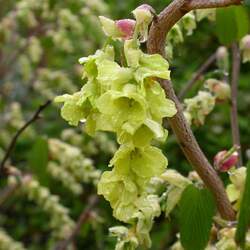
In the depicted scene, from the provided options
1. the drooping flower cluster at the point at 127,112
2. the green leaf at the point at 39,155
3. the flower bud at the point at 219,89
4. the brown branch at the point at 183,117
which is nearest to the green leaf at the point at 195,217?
the brown branch at the point at 183,117

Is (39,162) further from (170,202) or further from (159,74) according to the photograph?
(159,74)

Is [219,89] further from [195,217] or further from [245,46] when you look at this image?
[195,217]

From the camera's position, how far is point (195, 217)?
3.12ft

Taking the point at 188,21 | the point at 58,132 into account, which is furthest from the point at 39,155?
the point at 58,132

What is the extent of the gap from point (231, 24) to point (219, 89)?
0.41ft

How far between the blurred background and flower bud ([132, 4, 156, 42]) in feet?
2.42

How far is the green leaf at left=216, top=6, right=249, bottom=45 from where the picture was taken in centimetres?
121

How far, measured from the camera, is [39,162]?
64.0 inches

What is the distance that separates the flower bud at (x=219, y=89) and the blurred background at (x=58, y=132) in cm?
18

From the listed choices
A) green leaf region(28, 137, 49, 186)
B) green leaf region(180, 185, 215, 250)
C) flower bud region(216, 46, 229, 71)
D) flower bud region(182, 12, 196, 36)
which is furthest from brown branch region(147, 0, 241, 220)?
green leaf region(28, 137, 49, 186)

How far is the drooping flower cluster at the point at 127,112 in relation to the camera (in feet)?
2.09

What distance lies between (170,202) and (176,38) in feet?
0.84

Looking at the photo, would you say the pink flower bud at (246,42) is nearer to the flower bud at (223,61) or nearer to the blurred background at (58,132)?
the flower bud at (223,61)

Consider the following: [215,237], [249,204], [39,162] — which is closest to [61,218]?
[39,162]
